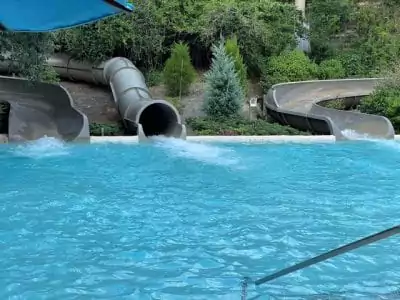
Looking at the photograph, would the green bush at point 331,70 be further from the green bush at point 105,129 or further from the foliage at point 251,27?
the green bush at point 105,129

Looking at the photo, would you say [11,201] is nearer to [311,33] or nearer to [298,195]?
[298,195]

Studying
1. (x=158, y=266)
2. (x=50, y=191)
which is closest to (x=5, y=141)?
(x=50, y=191)

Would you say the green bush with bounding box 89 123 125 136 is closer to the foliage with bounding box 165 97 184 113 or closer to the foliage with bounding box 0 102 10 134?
the foliage with bounding box 0 102 10 134

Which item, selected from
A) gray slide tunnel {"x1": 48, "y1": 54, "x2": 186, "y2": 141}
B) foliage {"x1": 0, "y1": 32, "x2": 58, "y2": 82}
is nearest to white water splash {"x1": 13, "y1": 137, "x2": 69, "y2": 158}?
foliage {"x1": 0, "y1": 32, "x2": 58, "y2": 82}

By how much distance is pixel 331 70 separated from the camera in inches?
647

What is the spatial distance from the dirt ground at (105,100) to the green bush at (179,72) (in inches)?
12.0

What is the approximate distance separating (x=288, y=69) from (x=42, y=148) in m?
7.80

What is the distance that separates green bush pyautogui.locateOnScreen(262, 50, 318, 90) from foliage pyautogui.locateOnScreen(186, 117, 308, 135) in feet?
9.58

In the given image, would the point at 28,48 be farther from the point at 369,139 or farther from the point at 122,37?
the point at 369,139

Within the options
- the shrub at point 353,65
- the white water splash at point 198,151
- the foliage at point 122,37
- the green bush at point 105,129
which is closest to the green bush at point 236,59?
the foliage at point 122,37

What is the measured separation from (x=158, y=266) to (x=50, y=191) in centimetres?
310

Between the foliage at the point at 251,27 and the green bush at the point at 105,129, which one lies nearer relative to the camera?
the green bush at the point at 105,129

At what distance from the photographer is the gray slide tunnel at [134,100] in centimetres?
1191

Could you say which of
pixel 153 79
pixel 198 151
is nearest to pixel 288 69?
pixel 153 79
